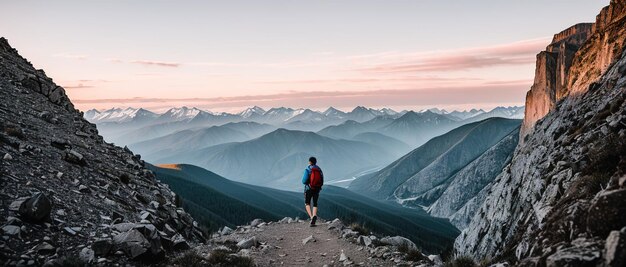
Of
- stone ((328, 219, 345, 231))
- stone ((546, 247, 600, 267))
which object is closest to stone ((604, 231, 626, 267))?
stone ((546, 247, 600, 267))

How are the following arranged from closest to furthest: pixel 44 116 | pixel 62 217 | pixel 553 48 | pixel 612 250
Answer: pixel 612 250 → pixel 62 217 → pixel 44 116 → pixel 553 48

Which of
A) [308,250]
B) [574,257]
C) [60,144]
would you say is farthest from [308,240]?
[60,144]

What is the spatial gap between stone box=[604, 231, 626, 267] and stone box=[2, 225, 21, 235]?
14.1 m

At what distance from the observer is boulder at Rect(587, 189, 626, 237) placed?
25.8 feet

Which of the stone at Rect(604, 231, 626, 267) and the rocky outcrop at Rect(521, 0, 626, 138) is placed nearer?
the stone at Rect(604, 231, 626, 267)

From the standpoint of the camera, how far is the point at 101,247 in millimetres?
11453

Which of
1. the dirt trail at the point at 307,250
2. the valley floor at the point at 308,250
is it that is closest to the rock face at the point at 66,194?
the valley floor at the point at 308,250

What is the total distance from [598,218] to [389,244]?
1065cm

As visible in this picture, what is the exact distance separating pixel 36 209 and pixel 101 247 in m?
2.39

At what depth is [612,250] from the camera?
7.07 meters

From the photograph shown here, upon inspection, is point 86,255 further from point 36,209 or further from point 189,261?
point 189,261

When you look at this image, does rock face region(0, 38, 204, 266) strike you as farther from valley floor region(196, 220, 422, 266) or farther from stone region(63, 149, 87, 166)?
valley floor region(196, 220, 422, 266)

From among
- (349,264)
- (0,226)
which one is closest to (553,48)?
(349,264)

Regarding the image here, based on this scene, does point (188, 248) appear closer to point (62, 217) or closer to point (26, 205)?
point (62, 217)
